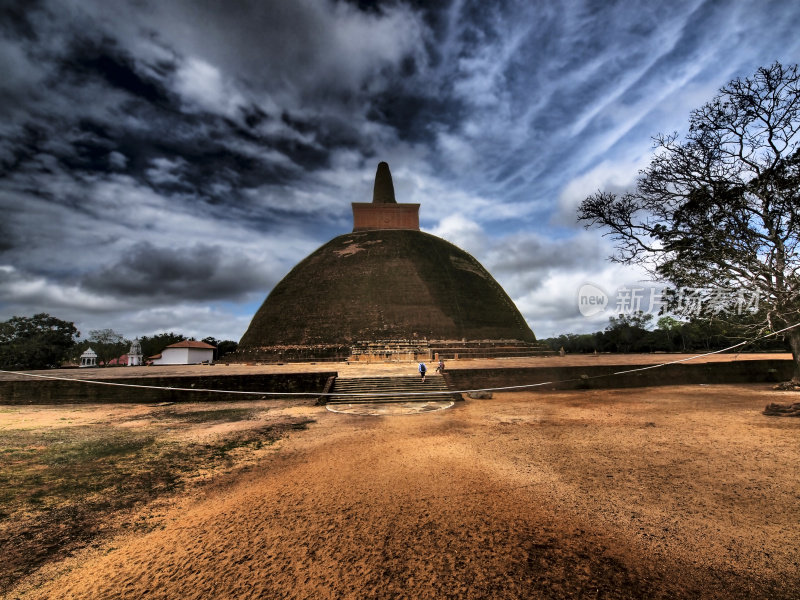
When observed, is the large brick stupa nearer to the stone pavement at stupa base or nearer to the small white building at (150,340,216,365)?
the stone pavement at stupa base

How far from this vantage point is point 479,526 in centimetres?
270

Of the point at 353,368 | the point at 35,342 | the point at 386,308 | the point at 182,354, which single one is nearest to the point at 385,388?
the point at 353,368

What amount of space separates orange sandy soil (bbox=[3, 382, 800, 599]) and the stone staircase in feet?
12.0

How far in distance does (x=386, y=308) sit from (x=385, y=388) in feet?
35.1

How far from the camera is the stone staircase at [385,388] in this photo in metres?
8.80

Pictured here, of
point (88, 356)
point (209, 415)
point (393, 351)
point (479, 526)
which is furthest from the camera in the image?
point (88, 356)

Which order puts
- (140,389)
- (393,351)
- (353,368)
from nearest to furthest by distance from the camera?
(140,389) → (353,368) → (393,351)

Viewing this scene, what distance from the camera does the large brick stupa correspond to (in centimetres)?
1902

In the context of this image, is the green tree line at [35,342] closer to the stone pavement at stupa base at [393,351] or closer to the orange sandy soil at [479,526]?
the stone pavement at stupa base at [393,351]

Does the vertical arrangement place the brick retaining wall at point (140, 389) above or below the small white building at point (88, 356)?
below

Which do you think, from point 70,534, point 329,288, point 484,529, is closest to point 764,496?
point 484,529

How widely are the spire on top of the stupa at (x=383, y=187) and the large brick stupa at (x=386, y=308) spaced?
2998 millimetres

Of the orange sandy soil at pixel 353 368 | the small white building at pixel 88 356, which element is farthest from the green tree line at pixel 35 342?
the orange sandy soil at pixel 353 368

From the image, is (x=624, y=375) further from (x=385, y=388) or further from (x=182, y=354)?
(x=182, y=354)
